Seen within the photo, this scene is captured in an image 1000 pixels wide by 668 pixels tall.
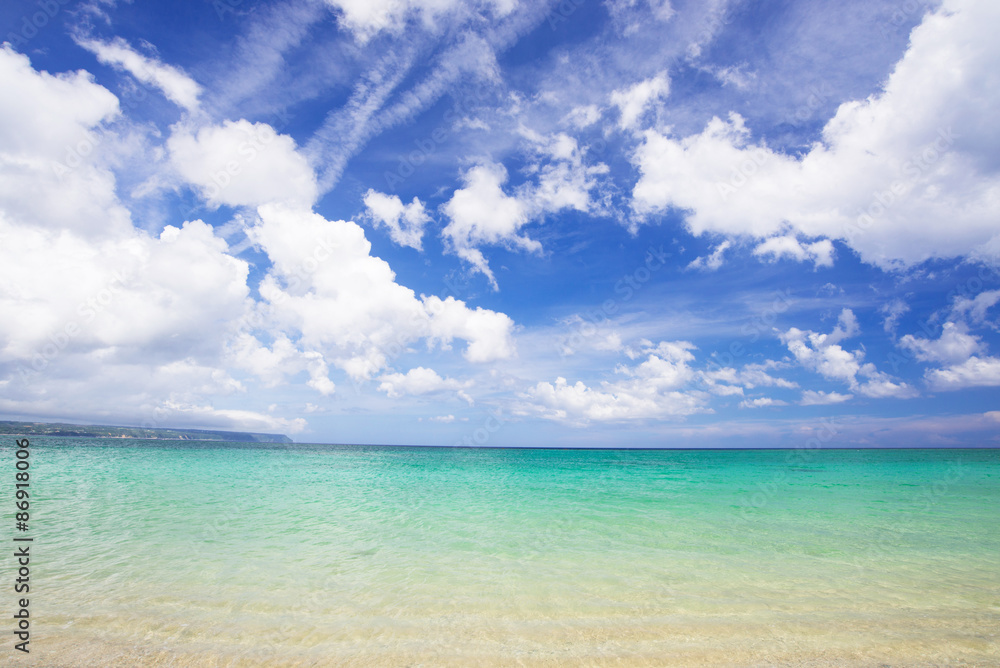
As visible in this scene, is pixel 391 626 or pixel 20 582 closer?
pixel 391 626

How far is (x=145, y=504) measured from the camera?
16828mm

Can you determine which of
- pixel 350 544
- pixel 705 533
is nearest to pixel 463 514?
pixel 350 544

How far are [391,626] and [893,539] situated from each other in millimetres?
14732

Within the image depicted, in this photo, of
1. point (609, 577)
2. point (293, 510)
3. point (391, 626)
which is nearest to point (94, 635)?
point (391, 626)

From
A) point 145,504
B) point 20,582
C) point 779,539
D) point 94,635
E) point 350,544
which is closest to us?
point 94,635

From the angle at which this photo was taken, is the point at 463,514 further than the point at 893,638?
Yes

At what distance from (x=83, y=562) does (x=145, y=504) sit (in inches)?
369

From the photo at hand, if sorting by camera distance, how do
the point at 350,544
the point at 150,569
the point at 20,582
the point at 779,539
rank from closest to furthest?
the point at 20,582
the point at 150,569
the point at 350,544
the point at 779,539

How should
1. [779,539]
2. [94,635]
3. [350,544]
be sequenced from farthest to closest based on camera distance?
[779,539]
[350,544]
[94,635]

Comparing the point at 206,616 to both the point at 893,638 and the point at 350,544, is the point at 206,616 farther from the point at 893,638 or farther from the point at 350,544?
the point at 893,638

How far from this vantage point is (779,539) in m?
12.7

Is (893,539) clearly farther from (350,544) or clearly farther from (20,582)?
(20,582)

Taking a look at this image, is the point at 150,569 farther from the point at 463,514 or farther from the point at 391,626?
the point at 463,514

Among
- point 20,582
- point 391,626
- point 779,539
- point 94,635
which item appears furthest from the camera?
point 779,539
